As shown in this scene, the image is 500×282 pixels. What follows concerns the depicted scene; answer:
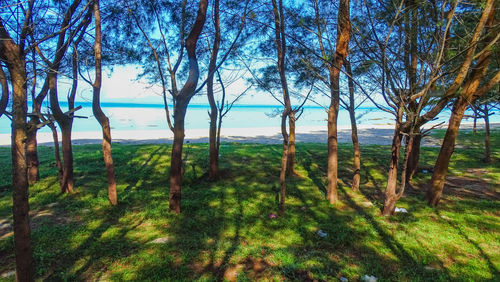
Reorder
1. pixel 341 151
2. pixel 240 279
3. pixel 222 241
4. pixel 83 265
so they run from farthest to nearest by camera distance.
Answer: pixel 341 151 < pixel 222 241 < pixel 83 265 < pixel 240 279

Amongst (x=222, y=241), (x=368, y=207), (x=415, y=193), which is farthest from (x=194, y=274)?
(x=415, y=193)

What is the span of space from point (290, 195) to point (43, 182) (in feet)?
25.3

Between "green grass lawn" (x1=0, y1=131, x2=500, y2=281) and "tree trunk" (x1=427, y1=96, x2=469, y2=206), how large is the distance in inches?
16.0

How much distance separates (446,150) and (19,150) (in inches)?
323

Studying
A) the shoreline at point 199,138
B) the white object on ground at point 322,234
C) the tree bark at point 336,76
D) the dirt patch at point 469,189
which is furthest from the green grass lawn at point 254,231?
the shoreline at point 199,138

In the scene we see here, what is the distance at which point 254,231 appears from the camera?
5.79 metres

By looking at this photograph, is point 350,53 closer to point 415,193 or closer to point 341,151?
point 415,193

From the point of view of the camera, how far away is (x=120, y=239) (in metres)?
5.32

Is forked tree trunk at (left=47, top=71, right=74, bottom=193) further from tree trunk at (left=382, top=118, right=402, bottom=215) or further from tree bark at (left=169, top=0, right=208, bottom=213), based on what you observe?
tree trunk at (left=382, top=118, right=402, bottom=215)

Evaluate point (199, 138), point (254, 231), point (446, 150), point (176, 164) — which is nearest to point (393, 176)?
point (446, 150)

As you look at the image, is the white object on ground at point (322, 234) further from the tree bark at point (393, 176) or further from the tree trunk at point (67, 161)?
the tree trunk at point (67, 161)

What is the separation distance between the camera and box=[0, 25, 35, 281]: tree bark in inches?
127

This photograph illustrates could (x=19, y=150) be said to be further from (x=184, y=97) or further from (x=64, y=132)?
(x=64, y=132)

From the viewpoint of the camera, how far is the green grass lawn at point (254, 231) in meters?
4.30
